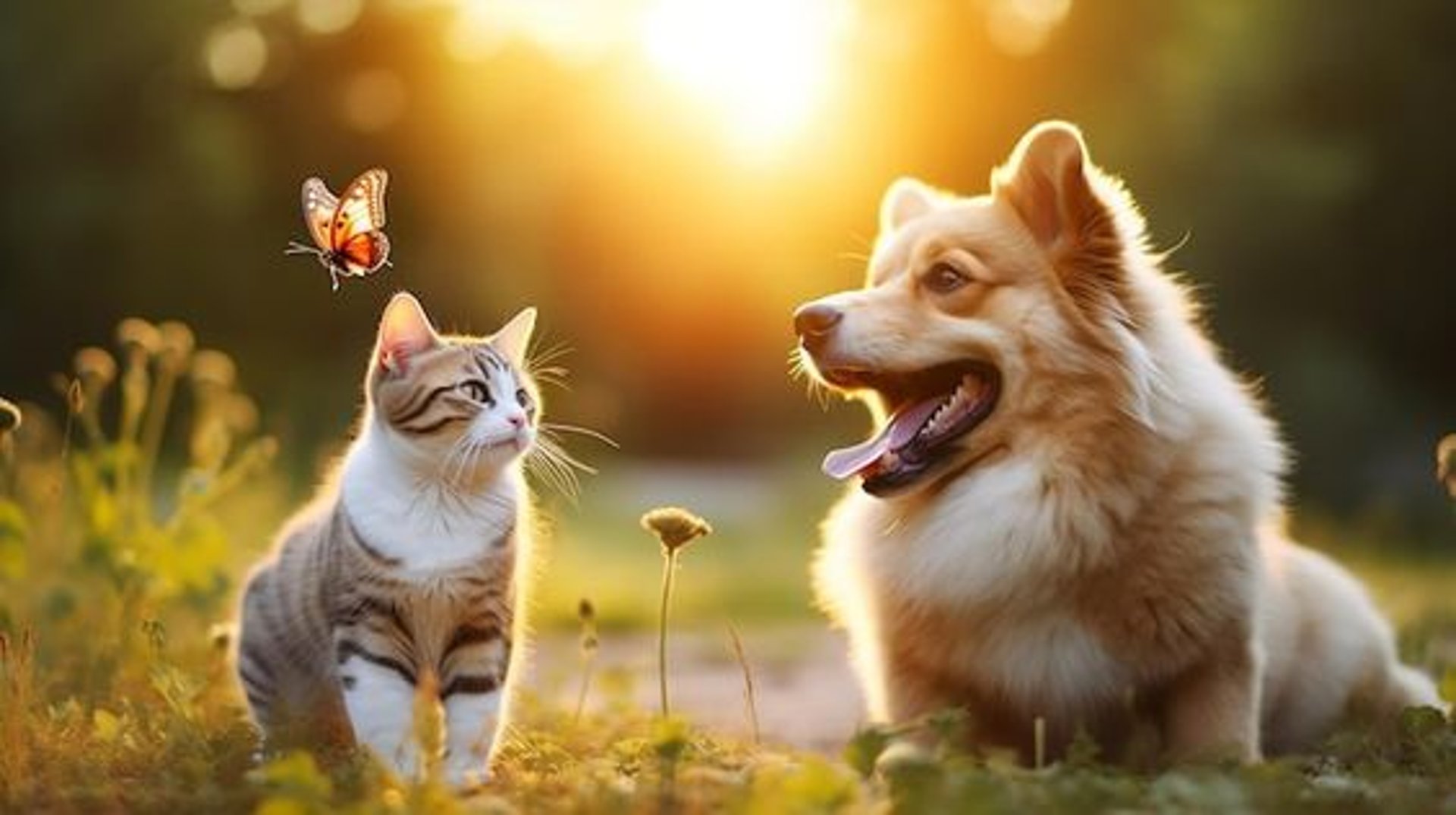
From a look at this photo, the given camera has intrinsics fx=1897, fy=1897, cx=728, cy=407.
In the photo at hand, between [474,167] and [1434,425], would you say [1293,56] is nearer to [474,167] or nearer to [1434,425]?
[1434,425]

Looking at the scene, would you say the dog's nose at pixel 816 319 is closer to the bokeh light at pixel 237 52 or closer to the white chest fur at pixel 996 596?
the white chest fur at pixel 996 596

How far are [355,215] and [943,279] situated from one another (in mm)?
1352

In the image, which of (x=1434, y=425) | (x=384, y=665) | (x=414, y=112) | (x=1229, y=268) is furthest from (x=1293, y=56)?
(x=384, y=665)

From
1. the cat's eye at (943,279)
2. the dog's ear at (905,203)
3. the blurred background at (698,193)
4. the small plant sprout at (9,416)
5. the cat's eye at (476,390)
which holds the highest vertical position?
the blurred background at (698,193)

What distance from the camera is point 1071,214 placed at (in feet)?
14.3

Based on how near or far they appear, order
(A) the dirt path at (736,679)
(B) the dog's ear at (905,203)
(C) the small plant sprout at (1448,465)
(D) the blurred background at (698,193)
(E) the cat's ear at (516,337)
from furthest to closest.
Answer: (D) the blurred background at (698,193) < (A) the dirt path at (736,679) < (B) the dog's ear at (905,203) < (E) the cat's ear at (516,337) < (C) the small plant sprout at (1448,465)

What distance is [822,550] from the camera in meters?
4.95

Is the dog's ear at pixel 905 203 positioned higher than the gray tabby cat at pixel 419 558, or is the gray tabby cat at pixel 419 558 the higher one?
the dog's ear at pixel 905 203

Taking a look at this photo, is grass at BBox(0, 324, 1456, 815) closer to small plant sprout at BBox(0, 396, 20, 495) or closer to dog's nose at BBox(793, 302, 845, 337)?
small plant sprout at BBox(0, 396, 20, 495)

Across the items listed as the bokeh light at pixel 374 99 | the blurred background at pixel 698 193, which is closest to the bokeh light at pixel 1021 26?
the blurred background at pixel 698 193

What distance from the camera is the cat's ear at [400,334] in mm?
4129

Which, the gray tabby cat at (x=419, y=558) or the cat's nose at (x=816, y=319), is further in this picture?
the cat's nose at (x=816, y=319)

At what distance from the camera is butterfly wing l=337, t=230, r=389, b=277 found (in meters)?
3.89

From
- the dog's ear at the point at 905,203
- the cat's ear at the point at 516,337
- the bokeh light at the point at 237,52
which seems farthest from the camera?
the bokeh light at the point at 237,52
